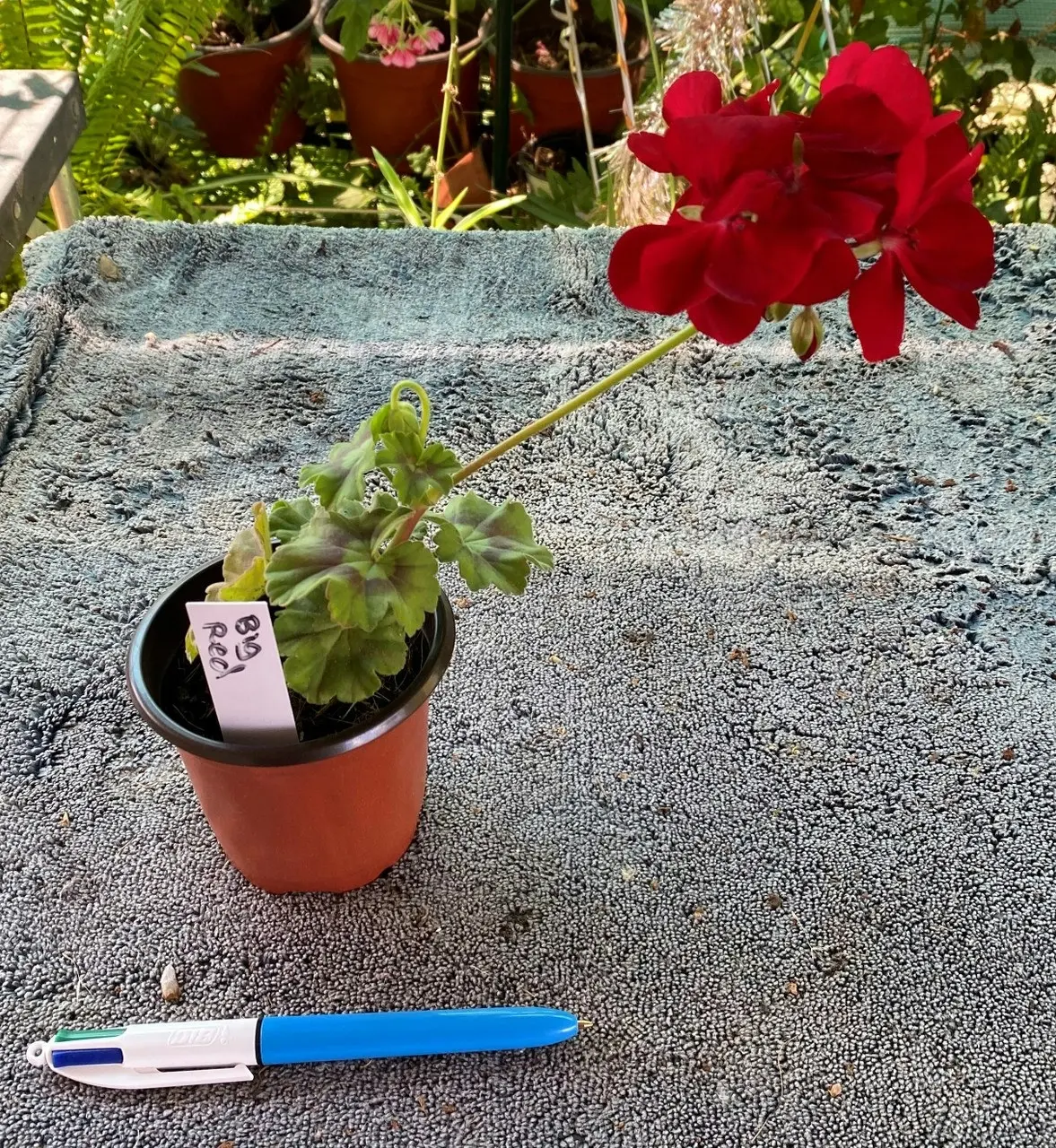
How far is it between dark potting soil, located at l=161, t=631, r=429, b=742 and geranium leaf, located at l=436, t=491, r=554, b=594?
0.09 metres

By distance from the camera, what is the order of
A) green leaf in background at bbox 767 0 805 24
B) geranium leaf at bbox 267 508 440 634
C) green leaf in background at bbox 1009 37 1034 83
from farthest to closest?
green leaf in background at bbox 1009 37 1034 83, green leaf in background at bbox 767 0 805 24, geranium leaf at bbox 267 508 440 634

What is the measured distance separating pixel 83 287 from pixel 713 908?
884 mm

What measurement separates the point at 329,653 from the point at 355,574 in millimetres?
52

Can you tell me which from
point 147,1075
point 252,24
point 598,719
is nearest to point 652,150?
point 598,719

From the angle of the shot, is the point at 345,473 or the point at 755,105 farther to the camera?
the point at 345,473

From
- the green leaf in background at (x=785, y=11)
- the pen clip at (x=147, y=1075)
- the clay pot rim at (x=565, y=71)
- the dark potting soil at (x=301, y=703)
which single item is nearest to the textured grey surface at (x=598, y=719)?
the pen clip at (x=147, y=1075)

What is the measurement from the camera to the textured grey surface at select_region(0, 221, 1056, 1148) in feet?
1.97

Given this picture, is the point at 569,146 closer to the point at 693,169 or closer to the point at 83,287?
the point at 83,287

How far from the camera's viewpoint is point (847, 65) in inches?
Answer: 18.8

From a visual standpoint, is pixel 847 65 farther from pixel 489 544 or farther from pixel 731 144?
pixel 489 544

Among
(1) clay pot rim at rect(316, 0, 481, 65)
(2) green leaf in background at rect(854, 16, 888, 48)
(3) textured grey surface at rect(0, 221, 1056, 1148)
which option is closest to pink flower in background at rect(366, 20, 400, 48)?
(1) clay pot rim at rect(316, 0, 481, 65)

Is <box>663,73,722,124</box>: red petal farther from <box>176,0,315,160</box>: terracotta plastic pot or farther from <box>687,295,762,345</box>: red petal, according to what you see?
<box>176,0,315,160</box>: terracotta plastic pot

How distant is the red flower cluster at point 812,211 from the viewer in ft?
1.40

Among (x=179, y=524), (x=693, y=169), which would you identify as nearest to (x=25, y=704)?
(x=179, y=524)
